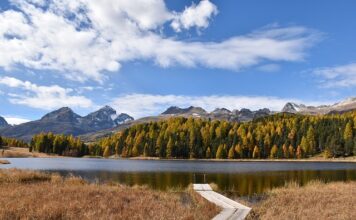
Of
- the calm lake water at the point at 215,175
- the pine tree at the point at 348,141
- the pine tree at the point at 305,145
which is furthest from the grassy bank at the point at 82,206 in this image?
the pine tree at the point at 305,145

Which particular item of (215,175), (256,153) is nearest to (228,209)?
(215,175)

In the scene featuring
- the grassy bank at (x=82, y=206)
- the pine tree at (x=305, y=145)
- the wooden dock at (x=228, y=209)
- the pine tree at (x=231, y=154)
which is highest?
the pine tree at (x=305, y=145)

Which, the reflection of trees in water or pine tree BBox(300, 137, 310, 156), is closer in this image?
the reflection of trees in water

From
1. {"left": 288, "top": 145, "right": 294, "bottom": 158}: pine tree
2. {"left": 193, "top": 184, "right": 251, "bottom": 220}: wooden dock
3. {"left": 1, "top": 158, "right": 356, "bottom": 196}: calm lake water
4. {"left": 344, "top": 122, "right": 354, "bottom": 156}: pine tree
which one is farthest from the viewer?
{"left": 288, "top": 145, "right": 294, "bottom": 158}: pine tree

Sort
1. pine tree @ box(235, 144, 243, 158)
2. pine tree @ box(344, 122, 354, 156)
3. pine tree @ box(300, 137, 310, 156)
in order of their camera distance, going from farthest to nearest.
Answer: pine tree @ box(235, 144, 243, 158) → pine tree @ box(300, 137, 310, 156) → pine tree @ box(344, 122, 354, 156)

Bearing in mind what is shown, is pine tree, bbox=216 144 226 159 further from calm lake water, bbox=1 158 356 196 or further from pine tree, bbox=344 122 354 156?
Result: calm lake water, bbox=1 158 356 196

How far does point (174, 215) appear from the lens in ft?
77.7

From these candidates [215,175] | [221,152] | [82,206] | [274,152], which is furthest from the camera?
[221,152]

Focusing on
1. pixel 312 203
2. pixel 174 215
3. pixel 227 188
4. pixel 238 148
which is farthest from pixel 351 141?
pixel 174 215

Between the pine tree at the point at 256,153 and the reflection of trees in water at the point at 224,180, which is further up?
the pine tree at the point at 256,153

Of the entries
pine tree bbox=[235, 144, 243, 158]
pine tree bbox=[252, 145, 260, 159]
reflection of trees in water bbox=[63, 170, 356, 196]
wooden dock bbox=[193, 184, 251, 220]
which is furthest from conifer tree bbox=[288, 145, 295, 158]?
wooden dock bbox=[193, 184, 251, 220]

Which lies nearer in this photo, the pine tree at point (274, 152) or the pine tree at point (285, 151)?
the pine tree at point (285, 151)

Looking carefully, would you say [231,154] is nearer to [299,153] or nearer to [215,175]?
[299,153]

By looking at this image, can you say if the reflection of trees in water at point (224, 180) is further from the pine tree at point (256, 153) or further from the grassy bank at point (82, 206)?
the pine tree at point (256, 153)
